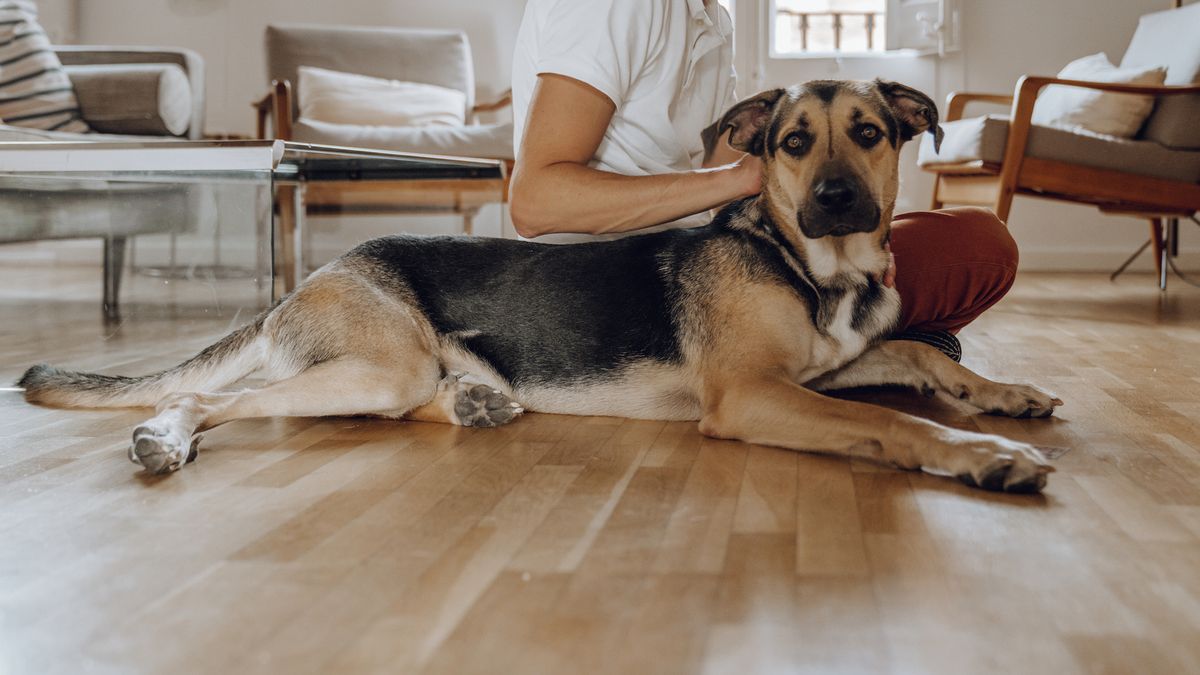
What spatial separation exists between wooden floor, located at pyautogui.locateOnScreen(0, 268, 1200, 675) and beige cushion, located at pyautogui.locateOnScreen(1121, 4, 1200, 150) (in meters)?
3.39

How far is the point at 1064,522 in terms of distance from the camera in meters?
1.54

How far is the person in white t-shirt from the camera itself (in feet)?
7.84

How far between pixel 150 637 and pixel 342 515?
480mm

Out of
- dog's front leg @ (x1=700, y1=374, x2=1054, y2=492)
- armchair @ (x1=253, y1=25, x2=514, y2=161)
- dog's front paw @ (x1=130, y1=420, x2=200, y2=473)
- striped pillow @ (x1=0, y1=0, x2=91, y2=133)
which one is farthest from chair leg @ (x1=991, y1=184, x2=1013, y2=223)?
striped pillow @ (x1=0, y1=0, x2=91, y2=133)

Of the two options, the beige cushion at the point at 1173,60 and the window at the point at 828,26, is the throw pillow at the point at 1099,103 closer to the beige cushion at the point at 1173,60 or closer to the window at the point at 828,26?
the beige cushion at the point at 1173,60

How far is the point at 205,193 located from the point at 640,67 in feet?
4.50

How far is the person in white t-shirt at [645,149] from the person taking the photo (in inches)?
94.1

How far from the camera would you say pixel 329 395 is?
7.23 ft

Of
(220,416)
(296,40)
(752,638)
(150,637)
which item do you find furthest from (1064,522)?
(296,40)

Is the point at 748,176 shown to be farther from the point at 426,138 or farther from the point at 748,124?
the point at 426,138

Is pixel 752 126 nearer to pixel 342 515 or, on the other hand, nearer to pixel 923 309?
pixel 923 309

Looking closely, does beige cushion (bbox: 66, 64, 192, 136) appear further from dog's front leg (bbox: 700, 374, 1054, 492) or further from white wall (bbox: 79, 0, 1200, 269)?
dog's front leg (bbox: 700, 374, 1054, 492)

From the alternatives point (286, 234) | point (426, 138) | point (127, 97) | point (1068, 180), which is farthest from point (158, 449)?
point (1068, 180)

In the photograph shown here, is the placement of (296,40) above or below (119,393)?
above
